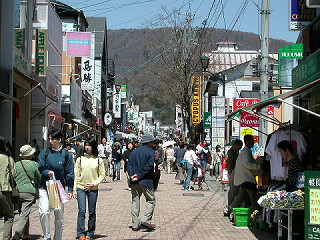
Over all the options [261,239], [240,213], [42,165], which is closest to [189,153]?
[240,213]

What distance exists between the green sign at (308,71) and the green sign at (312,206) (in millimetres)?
3141

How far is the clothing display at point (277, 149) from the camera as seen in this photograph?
1071cm

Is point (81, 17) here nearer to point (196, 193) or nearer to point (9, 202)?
point (196, 193)

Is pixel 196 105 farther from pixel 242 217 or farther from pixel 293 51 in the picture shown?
pixel 242 217

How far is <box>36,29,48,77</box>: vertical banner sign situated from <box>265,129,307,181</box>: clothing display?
483 inches

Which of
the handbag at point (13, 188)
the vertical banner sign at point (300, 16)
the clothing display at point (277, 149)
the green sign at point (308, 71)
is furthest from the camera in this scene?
the vertical banner sign at point (300, 16)

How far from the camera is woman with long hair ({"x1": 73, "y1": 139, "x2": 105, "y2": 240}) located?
953cm

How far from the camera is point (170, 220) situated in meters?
12.4

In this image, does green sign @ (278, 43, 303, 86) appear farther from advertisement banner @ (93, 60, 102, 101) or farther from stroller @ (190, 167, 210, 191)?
advertisement banner @ (93, 60, 102, 101)

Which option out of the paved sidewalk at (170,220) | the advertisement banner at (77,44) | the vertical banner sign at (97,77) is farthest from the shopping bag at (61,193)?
the vertical banner sign at (97,77)

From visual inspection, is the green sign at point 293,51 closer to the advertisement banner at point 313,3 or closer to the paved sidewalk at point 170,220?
the paved sidewalk at point 170,220

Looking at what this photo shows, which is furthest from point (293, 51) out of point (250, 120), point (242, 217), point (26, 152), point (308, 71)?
point (26, 152)

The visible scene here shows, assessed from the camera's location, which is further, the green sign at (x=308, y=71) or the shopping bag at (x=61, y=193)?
the green sign at (x=308, y=71)

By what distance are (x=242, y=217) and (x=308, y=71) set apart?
341cm
